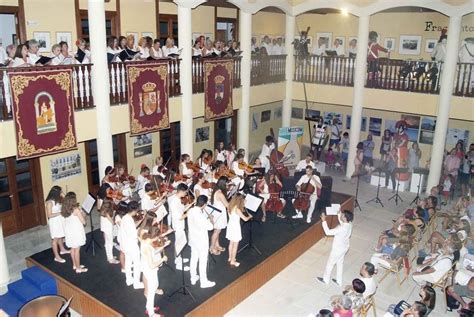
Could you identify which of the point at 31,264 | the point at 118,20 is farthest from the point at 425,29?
the point at 31,264

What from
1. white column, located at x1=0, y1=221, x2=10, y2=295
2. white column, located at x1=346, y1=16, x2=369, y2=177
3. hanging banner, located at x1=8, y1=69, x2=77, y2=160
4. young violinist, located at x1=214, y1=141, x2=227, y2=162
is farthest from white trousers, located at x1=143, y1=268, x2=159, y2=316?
white column, located at x1=346, y1=16, x2=369, y2=177

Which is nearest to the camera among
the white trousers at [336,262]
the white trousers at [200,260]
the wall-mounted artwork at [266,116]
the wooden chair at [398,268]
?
the white trousers at [200,260]

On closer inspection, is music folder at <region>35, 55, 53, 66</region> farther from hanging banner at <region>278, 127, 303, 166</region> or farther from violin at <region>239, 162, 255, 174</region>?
hanging banner at <region>278, 127, 303, 166</region>

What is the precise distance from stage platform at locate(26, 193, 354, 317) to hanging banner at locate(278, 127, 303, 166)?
4943 mm

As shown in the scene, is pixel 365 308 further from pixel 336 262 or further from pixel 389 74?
pixel 389 74

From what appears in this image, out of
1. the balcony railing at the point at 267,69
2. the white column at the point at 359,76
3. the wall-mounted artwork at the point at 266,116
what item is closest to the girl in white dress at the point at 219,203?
the balcony railing at the point at 267,69

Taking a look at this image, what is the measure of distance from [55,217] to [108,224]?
117cm

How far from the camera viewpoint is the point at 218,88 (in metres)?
14.3

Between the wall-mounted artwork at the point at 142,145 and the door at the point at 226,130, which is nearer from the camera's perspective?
the wall-mounted artwork at the point at 142,145

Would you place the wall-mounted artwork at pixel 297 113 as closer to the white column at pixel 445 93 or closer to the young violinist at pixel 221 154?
the white column at pixel 445 93

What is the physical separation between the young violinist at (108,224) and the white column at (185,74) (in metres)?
4.56

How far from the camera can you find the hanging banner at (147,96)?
11.5 meters

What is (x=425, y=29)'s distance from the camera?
57.0 ft

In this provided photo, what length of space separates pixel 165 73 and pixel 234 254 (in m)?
5.37
